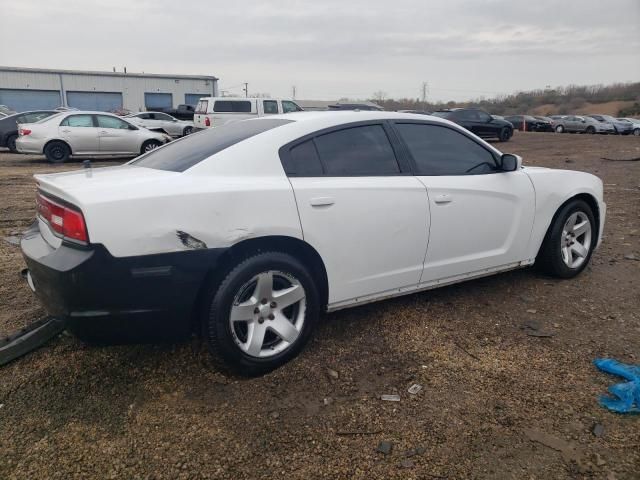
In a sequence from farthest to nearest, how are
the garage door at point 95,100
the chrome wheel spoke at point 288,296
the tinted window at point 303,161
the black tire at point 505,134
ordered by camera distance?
the garage door at point 95,100, the black tire at point 505,134, the tinted window at point 303,161, the chrome wheel spoke at point 288,296

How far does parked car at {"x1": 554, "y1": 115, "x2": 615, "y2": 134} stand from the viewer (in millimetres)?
31650

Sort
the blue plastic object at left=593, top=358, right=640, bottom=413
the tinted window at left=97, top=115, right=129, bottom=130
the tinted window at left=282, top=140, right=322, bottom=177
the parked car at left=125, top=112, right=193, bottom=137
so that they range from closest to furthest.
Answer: the blue plastic object at left=593, top=358, right=640, bottom=413
the tinted window at left=282, top=140, right=322, bottom=177
the tinted window at left=97, top=115, right=129, bottom=130
the parked car at left=125, top=112, right=193, bottom=137

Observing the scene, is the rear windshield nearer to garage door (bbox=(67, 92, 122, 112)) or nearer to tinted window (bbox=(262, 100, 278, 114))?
tinted window (bbox=(262, 100, 278, 114))

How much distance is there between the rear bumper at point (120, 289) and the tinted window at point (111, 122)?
12.0 metres

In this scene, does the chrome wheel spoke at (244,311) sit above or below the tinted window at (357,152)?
below

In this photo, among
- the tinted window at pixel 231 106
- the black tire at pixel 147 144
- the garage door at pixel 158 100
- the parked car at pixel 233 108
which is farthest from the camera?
the garage door at pixel 158 100

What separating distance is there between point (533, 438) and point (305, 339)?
1334mm

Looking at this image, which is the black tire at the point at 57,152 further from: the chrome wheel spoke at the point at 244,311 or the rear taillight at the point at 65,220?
the chrome wheel spoke at the point at 244,311

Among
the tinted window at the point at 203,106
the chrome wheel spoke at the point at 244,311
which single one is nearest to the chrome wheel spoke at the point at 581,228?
the chrome wheel spoke at the point at 244,311

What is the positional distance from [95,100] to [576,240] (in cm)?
5331

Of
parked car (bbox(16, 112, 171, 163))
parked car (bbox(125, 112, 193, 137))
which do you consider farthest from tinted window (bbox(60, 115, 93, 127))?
parked car (bbox(125, 112, 193, 137))

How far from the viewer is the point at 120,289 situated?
2416 mm

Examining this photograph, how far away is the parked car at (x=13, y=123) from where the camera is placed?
15.3 m

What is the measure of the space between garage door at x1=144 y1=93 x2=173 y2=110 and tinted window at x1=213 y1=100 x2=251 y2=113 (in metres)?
35.7
